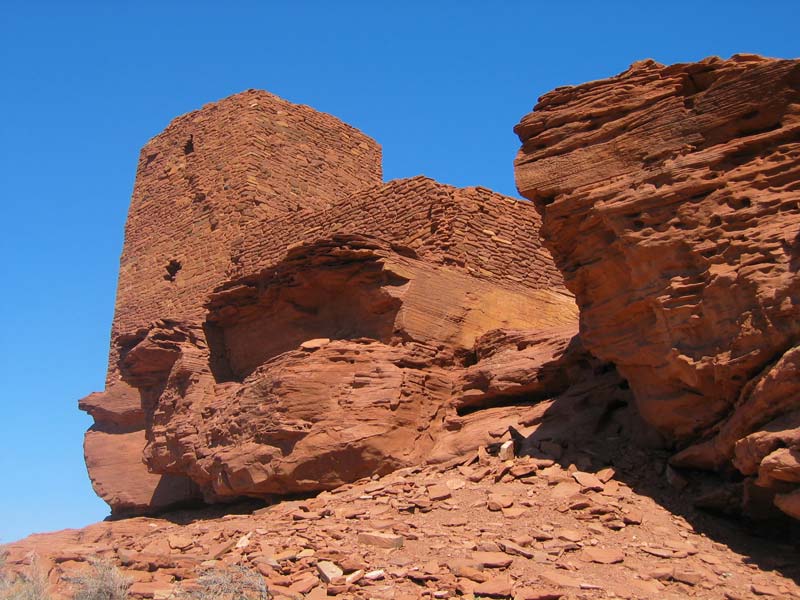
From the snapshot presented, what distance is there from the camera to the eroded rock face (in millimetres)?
6828

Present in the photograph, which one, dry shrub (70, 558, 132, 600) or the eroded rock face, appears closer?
dry shrub (70, 558, 132, 600)

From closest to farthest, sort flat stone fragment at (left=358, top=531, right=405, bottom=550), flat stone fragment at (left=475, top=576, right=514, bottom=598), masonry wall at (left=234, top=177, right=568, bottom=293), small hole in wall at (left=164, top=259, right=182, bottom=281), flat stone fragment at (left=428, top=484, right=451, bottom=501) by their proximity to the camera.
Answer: flat stone fragment at (left=475, top=576, right=514, bottom=598), flat stone fragment at (left=358, top=531, right=405, bottom=550), flat stone fragment at (left=428, top=484, right=451, bottom=501), masonry wall at (left=234, top=177, right=568, bottom=293), small hole in wall at (left=164, top=259, right=182, bottom=281)

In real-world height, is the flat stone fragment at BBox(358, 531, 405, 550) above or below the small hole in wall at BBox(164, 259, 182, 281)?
below

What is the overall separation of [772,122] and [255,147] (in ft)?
36.1

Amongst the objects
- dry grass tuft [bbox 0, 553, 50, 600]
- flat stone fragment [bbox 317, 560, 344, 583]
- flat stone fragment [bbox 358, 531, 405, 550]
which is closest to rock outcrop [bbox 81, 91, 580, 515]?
flat stone fragment [bbox 358, 531, 405, 550]

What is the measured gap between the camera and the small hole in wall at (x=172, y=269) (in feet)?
56.3

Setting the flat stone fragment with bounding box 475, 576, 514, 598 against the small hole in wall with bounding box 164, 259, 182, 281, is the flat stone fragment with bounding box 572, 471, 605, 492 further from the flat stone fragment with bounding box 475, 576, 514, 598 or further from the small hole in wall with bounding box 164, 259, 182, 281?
the small hole in wall with bounding box 164, 259, 182, 281

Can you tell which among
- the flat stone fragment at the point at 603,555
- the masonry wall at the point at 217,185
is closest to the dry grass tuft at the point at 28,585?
the flat stone fragment at the point at 603,555

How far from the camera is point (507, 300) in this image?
11977 mm

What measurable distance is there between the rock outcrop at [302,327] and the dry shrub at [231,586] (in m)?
3.08

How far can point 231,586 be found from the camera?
6.50 m

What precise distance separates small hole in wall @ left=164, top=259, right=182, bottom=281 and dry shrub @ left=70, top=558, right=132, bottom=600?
10.4 m

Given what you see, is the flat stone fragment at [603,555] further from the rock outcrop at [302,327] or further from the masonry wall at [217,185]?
the masonry wall at [217,185]

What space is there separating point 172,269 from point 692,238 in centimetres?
1175
